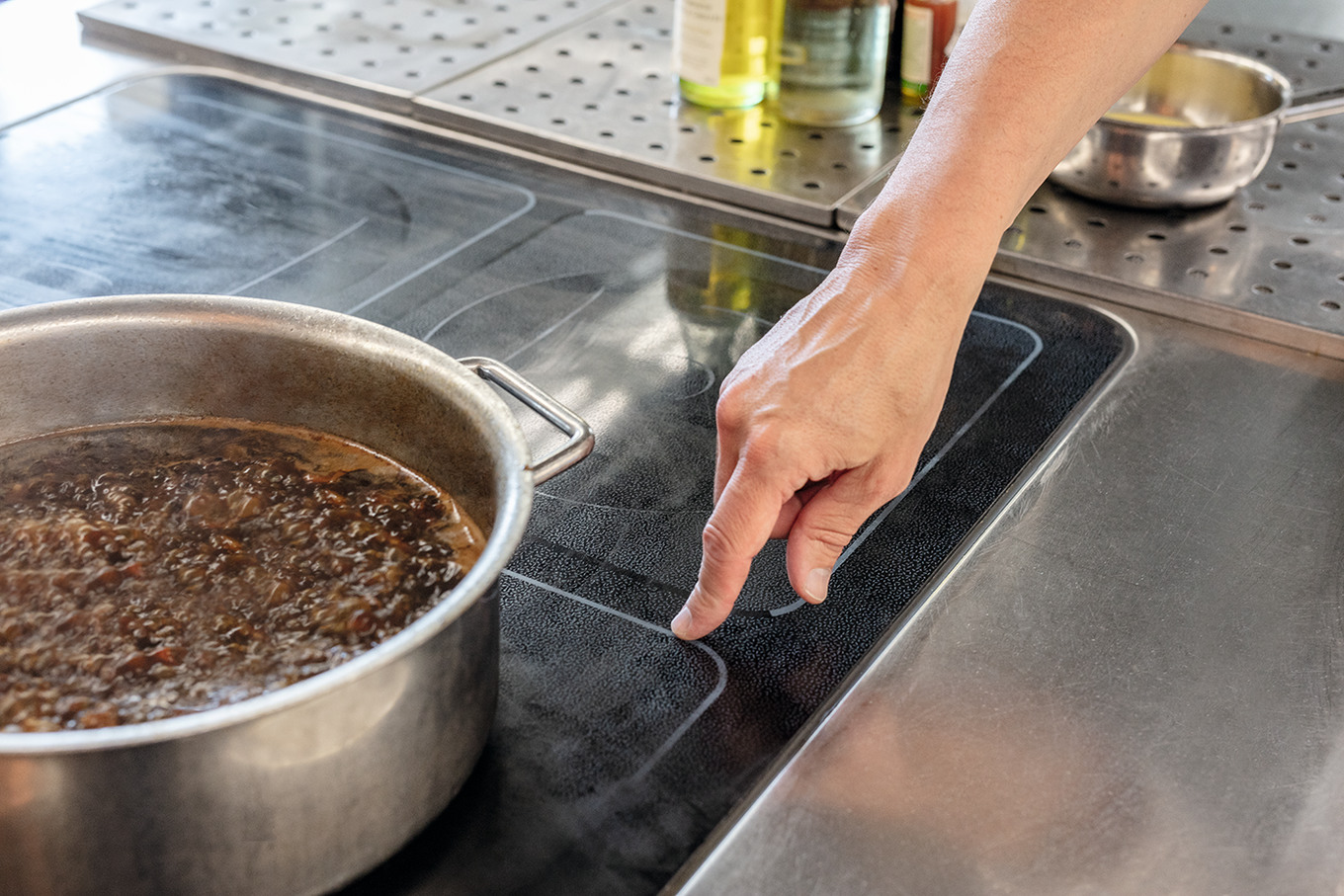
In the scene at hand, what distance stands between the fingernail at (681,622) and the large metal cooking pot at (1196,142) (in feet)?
1.87

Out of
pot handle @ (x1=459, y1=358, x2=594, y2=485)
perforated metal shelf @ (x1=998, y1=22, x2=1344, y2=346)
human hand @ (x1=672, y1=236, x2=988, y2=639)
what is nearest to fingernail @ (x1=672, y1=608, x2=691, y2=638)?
human hand @ (x1=672, y1=236, x2=988, y2=639)

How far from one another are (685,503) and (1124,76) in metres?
0.35

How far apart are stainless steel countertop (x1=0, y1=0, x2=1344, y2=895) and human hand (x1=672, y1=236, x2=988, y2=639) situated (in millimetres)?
79

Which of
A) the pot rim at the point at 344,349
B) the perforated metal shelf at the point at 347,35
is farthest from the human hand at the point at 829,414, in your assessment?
the perforated metal shelf at the point at 347,35

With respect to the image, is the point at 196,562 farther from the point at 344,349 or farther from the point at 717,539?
the point at 717,539

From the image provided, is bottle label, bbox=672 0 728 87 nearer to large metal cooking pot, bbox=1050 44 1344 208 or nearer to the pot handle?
large metal cooking pot, bbox=1050 44 1344 208

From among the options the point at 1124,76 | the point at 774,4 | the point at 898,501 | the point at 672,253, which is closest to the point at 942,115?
the point at 1124,76

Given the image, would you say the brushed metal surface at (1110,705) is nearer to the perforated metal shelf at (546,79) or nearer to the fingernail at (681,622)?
the fingernail at (681,622)

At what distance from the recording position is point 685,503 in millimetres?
772

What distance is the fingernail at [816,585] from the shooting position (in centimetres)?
65

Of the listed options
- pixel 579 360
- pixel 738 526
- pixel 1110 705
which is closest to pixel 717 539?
pixel 738 526

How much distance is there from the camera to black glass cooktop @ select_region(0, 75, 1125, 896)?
58 centimetres

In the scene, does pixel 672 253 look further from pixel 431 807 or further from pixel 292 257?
pixel 431 807

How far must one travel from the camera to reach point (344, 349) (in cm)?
→ 66
